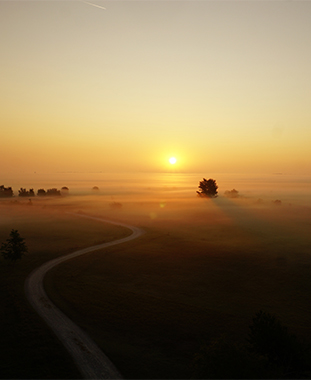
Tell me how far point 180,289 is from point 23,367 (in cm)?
2490

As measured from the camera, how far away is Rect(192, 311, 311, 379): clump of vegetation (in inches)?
767

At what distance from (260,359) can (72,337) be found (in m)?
19.5

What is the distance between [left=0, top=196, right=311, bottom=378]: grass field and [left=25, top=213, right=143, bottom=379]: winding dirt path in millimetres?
847

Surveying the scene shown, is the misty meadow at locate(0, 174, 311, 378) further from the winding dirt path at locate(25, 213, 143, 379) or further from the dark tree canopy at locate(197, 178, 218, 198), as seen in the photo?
the dark tree canopy at locate(197, 178, 218, 198)

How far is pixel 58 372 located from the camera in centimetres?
2289

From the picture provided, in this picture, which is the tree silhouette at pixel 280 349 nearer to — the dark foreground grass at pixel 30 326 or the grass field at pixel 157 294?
the grass field at pixel 157 294

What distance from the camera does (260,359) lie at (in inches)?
829

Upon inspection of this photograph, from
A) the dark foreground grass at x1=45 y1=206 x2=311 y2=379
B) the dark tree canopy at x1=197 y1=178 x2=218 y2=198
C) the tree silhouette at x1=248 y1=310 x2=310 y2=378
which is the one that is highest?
the dark tree canopy at x1=197 y1=178 x2=218 y2=198

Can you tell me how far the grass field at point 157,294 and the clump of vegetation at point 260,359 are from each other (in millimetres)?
5015

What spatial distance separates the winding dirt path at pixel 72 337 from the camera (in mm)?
23422

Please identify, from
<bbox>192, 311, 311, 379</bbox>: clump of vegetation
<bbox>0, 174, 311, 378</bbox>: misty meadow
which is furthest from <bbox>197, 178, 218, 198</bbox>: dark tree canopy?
<bbox>192, 311, 311, 379</bbox>: clump of vegetation

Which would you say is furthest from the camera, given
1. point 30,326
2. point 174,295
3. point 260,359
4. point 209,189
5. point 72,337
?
point 209,189

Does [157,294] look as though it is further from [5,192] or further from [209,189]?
[5,192]

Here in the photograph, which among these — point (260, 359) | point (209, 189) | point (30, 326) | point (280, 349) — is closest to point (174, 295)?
point (280, 349)
